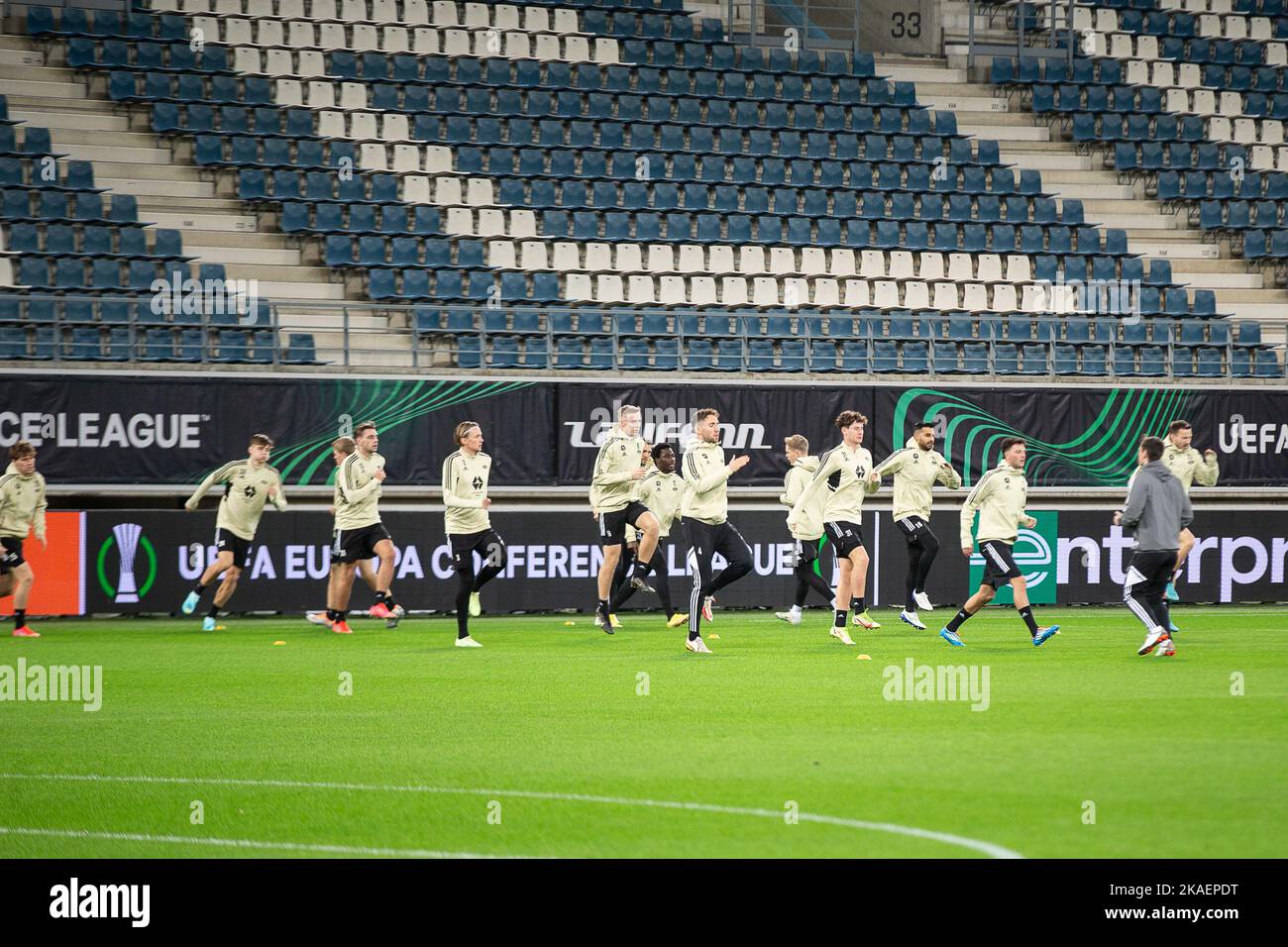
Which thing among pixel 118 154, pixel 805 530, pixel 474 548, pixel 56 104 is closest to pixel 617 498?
pixel 805 530

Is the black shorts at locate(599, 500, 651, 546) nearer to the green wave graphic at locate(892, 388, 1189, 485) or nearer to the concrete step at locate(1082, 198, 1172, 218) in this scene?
the green wave graphic at locate(892, 388, 1189, 485)

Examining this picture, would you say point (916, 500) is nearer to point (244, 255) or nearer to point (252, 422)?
point (252, 422)

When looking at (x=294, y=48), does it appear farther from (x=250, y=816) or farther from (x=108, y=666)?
(x=250, y=816)

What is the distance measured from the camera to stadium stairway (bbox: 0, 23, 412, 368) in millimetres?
27000

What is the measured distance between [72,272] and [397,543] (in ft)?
26.3

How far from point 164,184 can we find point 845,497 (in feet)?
54.9

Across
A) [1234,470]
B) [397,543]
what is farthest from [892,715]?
[1234,470]

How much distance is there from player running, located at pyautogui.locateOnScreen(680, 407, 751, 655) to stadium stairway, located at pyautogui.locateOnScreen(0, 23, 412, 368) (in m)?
9.95

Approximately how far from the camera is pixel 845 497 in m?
17.2

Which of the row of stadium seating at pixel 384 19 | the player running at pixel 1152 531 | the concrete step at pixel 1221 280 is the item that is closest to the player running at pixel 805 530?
the player running at pixel 1152 531

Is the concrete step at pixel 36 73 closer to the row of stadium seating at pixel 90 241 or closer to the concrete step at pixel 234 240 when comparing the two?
the concrete step at pixel 234 240

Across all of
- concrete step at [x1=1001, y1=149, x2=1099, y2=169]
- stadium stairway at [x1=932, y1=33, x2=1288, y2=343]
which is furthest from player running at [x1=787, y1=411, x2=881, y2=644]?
concrete step at [x1=1001, y1=149, x2=1099, y2=169]

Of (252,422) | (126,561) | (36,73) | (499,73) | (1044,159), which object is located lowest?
(126,561)

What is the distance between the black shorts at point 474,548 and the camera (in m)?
16.7
